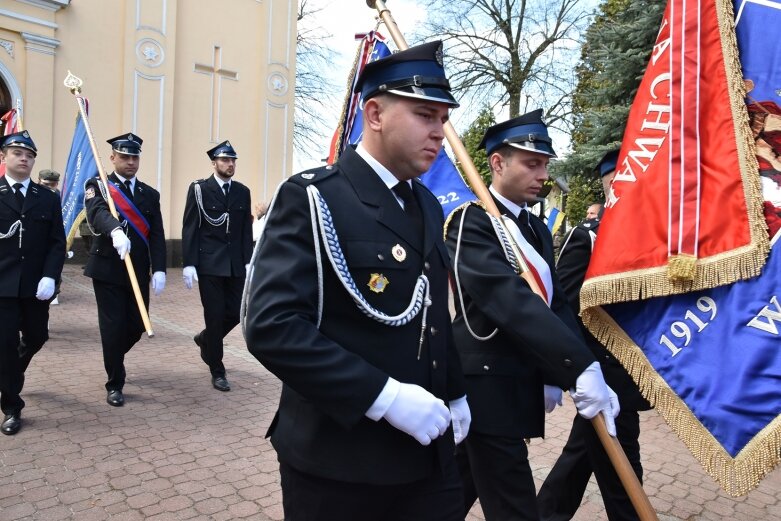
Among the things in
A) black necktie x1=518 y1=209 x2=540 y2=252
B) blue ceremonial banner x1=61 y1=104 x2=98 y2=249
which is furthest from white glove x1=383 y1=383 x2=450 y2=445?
blue ceremonial banner x1=61 y1=104 x2=98 y2=249

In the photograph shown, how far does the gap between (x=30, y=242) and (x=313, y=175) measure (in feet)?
13.4

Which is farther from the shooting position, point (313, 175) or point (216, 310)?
point (216, 310)

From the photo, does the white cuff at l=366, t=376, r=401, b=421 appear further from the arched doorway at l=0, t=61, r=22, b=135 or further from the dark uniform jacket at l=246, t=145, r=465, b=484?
the arched doorway at l=0, t=61, r=22, b=135

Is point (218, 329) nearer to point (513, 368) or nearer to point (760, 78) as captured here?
point (513, 368)

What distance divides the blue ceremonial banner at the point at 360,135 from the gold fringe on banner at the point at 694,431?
5.16 feet

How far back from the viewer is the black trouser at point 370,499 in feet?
6.30

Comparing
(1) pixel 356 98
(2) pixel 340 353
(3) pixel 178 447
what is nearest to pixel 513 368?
(2) pixel 340 353

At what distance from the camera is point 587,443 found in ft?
11.0

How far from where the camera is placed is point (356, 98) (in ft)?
15.0

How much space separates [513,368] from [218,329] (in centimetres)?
396

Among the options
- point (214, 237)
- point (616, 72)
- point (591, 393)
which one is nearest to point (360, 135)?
point (591, 393)

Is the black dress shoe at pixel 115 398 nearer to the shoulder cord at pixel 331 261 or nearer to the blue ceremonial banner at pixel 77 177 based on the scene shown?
the blue ceremonial banner at pixel 77 177

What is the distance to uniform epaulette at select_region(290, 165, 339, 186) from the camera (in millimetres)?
1945

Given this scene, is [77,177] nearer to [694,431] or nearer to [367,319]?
[367,319]
